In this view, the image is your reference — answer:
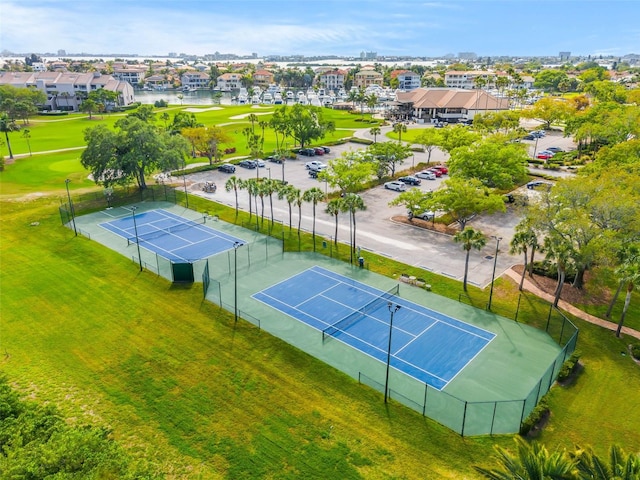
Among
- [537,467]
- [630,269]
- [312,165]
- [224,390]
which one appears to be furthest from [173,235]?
[537,467]

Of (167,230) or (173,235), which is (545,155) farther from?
(167,230)

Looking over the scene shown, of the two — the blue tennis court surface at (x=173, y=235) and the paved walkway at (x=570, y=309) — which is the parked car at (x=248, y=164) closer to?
the blue tennis court surface at (x=173, y=235)

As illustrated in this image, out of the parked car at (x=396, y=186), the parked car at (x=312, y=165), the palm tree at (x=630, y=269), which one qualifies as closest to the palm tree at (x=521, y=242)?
the palm tree at (x=630, y=269)

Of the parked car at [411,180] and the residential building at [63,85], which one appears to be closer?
→ the parked car at [411,180]

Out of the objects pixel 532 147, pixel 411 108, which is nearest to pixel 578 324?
pixel 532 147

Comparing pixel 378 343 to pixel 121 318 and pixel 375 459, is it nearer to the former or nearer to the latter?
pixel 375 459

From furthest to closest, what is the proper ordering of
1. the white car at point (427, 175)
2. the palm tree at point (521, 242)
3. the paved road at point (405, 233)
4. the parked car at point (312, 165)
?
1. the parked car at point (312, 165)
2. the white car at point (427, 175)
3. the paved road at point (405, 233)
4. the palm tree at point (521, 242)

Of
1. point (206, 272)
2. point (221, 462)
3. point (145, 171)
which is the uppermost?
point (145, 171)
